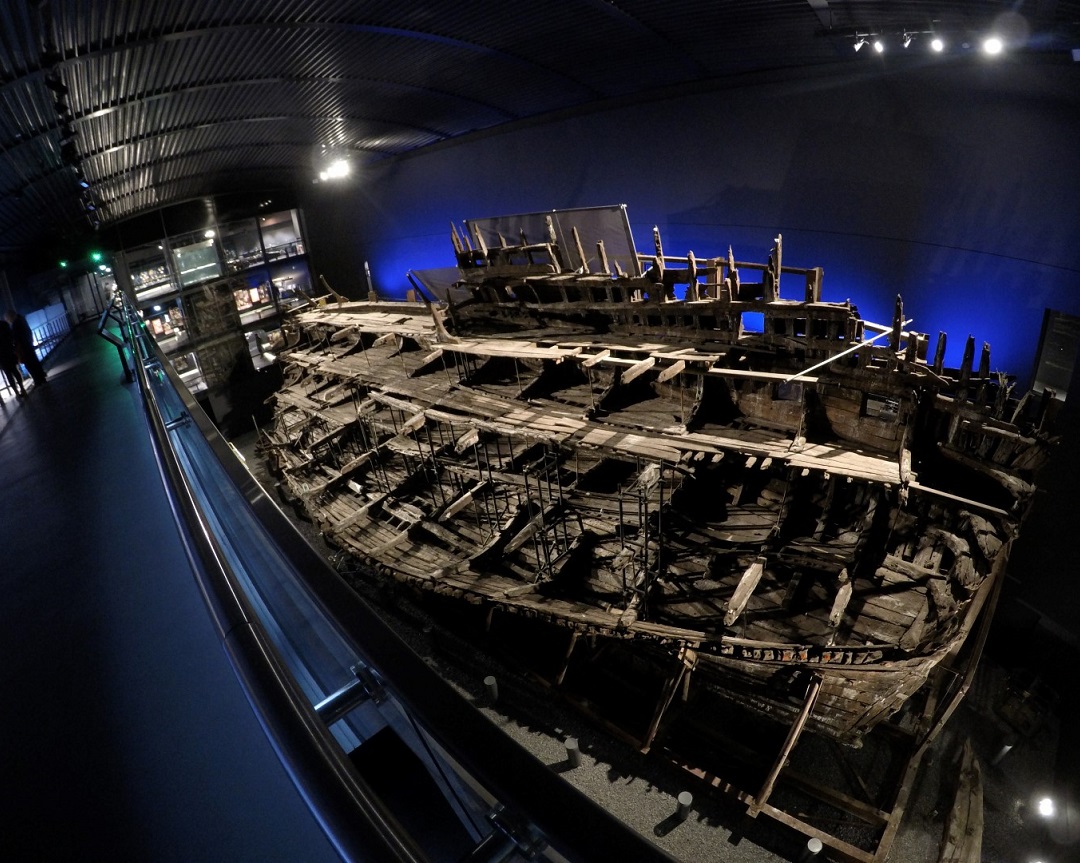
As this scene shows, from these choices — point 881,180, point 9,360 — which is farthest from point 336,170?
Result: point 881,180

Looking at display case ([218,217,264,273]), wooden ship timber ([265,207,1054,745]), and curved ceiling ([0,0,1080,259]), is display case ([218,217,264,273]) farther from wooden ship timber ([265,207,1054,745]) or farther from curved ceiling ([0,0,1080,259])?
wooden ship timber ([265,207,1054,745])

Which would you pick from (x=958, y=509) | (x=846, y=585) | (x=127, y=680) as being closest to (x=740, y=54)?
(x=958, y=509)

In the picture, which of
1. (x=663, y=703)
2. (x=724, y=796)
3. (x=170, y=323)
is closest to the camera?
(x=724, y=796)

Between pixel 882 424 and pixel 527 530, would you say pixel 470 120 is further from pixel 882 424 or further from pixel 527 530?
pixel 882 424

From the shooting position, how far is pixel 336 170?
28938 millimetres

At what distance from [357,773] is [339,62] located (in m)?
21.3

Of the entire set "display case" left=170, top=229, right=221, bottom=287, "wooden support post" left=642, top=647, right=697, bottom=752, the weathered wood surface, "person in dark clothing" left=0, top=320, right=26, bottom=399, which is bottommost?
the weathered wood surface

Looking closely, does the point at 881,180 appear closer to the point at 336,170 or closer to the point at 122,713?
the point at 122,713

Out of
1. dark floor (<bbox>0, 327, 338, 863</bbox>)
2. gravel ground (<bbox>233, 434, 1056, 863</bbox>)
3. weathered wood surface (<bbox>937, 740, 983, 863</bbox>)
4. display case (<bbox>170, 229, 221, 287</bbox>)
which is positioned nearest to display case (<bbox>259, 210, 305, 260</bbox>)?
display case (<bbox>170, 229, 221, 287</bbox>)

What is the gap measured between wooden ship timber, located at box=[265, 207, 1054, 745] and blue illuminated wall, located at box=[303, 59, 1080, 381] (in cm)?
194

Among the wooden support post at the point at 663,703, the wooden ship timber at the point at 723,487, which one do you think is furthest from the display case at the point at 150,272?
the wooden support post at the point at 663,703

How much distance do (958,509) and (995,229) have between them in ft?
19.2

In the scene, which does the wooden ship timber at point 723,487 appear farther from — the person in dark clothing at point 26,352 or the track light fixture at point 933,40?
the person in dark clothing at point 26,352

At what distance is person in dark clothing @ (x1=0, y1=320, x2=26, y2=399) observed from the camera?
7189mm
